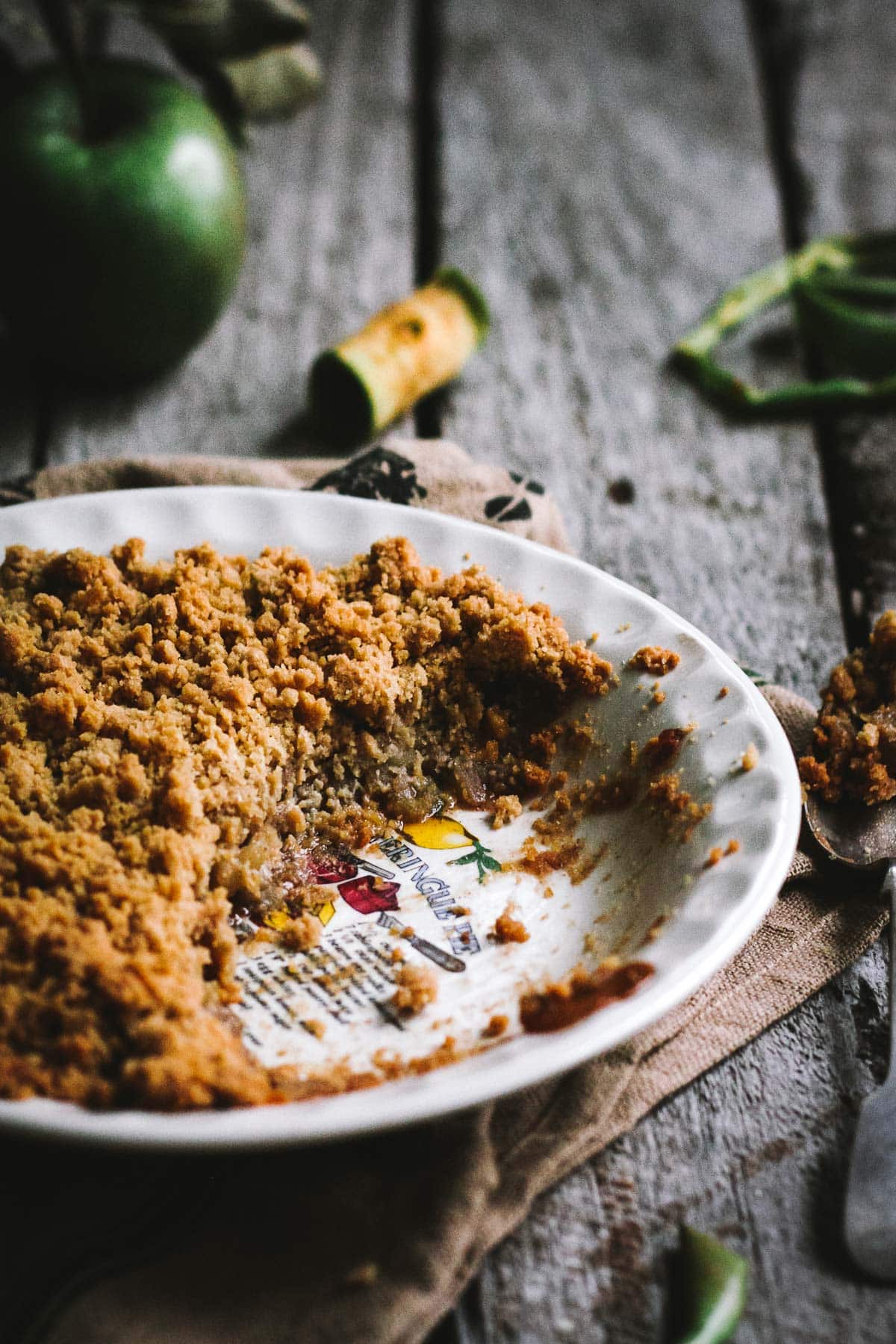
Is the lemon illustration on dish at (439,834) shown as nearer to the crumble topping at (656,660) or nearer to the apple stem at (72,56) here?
the crumble topping at (656,660)

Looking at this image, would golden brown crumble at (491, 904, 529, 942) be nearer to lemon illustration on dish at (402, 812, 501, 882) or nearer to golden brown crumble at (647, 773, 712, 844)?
lemon illustration on dish at (402, 812, 501, 882)

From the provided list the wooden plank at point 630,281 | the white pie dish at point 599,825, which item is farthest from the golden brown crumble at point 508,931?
the wooden plank at point 630,281

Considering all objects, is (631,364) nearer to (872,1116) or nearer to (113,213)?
(113,213)

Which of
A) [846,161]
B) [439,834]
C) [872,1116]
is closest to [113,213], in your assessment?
[439,834]

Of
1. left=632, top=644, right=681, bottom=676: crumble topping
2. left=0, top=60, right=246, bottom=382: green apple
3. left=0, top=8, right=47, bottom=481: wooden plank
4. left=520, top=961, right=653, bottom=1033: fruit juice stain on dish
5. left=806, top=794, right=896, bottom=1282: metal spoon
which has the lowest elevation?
left=806, top=794, right=896, bottom=1282: metal spoon

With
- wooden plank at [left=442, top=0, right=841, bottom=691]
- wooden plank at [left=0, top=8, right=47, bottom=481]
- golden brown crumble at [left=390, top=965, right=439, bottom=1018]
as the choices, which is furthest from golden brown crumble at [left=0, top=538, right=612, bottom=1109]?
wooden plank at [left=0, top=8, right=47, bottom=481]

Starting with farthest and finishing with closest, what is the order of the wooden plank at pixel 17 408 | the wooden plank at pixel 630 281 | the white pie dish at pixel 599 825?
the wooden plank at pixel 17 408 → the wooden plank at pixel 630 281 → the white pie dish at pixel 599 825
